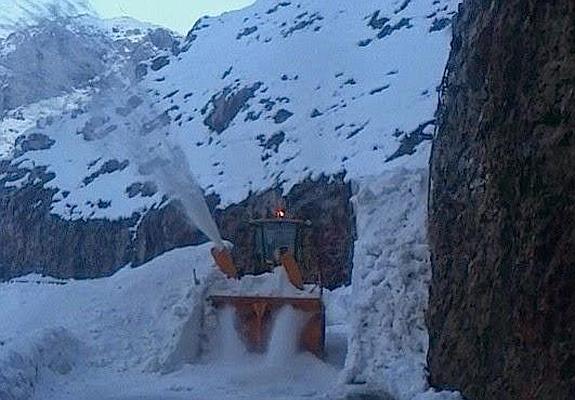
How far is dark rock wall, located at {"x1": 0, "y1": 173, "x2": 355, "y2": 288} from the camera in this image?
23.9m

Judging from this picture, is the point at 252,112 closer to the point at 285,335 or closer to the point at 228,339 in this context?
the point at 228,339

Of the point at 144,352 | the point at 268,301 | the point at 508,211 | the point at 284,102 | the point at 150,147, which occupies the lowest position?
the point at 144,352

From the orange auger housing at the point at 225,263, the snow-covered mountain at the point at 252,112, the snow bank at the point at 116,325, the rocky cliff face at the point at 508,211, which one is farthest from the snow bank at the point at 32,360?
the rocky cliff face at the point at 508,211

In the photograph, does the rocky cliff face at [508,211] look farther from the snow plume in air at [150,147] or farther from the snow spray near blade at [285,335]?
the snow plume in air at [150,147]

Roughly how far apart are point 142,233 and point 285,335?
1854cm

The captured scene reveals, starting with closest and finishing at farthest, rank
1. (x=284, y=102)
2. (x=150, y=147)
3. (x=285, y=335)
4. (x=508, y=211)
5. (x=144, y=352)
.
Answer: (x=508, y=211)
(x=285, y=335)
(x=144, y=352)
(x=150, y=147)
(x=284, y=102)

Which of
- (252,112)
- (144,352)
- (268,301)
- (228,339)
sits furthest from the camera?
(252,112)

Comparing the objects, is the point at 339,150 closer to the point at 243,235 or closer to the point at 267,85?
the point at 243,235

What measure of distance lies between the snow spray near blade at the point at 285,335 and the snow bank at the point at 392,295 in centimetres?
143

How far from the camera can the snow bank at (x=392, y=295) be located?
377 inches

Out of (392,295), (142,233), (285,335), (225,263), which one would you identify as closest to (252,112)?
(142,233)

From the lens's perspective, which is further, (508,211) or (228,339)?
(228,339)

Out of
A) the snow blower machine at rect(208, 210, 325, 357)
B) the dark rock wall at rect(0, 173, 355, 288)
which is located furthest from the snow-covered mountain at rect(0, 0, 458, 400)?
the snow blower machine at rect(208, 210, 325, 357)

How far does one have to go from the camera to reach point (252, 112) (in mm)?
34406
